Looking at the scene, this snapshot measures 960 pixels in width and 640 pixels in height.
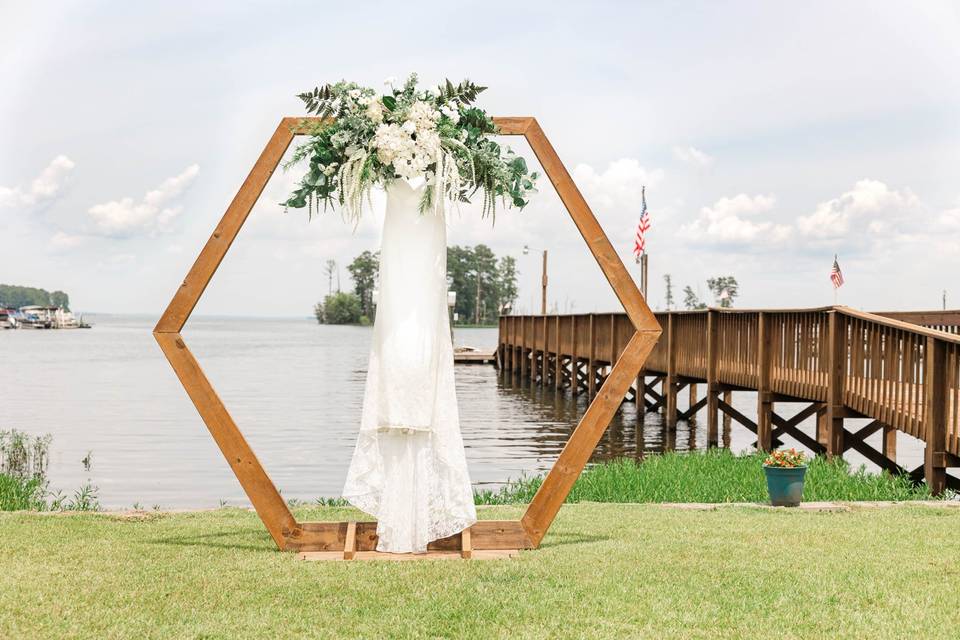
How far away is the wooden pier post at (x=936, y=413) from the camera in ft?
34.1

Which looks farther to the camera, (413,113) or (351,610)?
(413,113)

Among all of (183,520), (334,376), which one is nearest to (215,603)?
(183,520)

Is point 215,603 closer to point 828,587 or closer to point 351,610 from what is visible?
point 351,610

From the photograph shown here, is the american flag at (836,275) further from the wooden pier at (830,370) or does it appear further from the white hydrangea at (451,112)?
the white hydrangea at (451,112)

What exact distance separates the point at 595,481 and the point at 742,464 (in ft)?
6.72

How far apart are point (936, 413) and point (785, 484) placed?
2.34 m

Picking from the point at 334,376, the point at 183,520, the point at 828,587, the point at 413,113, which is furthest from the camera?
the point at 334,376

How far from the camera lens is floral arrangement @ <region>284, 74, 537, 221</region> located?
6422 mm

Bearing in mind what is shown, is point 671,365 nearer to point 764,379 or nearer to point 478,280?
point 764,379

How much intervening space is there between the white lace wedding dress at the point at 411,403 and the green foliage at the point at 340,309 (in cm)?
14159

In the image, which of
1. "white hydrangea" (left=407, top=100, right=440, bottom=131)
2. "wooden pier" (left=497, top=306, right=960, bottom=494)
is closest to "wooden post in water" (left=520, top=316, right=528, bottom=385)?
"wooden pier" (left=497, top=306, right=960, bottom=494)

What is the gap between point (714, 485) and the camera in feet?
37.2

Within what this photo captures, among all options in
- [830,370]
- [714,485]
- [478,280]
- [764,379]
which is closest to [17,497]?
[714,485]

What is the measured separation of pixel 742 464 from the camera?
1286 cm
